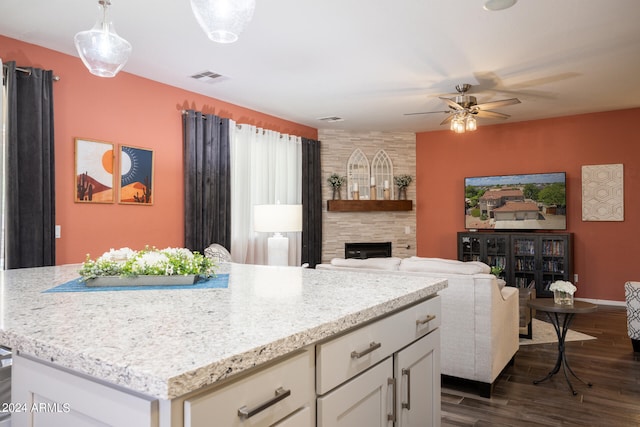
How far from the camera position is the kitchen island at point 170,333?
0.74 m

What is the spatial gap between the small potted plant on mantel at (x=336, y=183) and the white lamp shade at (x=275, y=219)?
2.64 meters

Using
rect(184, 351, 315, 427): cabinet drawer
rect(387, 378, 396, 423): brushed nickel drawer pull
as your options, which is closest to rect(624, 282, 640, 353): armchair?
rect(387, 378, 396, 423): brushed nickel drawer pull

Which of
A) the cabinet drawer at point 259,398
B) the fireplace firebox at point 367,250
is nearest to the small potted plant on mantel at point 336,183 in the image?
the fireplace firebox at point 367,250

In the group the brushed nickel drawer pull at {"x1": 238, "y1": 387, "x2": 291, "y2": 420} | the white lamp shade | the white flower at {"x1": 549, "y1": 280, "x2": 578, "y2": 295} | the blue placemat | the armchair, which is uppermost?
the white lamp shade

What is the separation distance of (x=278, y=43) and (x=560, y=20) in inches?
85.6

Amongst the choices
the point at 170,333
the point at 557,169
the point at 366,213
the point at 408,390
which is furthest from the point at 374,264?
the point at 557,169

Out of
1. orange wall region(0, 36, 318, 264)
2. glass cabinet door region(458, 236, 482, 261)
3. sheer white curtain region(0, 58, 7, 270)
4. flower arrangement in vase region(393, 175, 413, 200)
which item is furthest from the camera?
flower arrangement in vase region(393, 175, 413, 200)

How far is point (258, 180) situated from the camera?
586 cm

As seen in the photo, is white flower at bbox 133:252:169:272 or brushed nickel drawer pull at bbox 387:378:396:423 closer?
brushed nickel drawer pull at bbox 387:378:396:423

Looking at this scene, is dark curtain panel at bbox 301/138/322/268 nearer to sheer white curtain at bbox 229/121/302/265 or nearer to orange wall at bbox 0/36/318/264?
sheer white curtain at bbox 229/121/302/265

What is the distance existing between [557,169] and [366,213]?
2960 mm

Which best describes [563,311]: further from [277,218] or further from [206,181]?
[206,181]

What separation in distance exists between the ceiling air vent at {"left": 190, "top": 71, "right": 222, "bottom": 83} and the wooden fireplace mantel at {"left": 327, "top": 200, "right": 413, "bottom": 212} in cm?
307

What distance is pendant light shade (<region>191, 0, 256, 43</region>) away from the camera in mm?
1516
